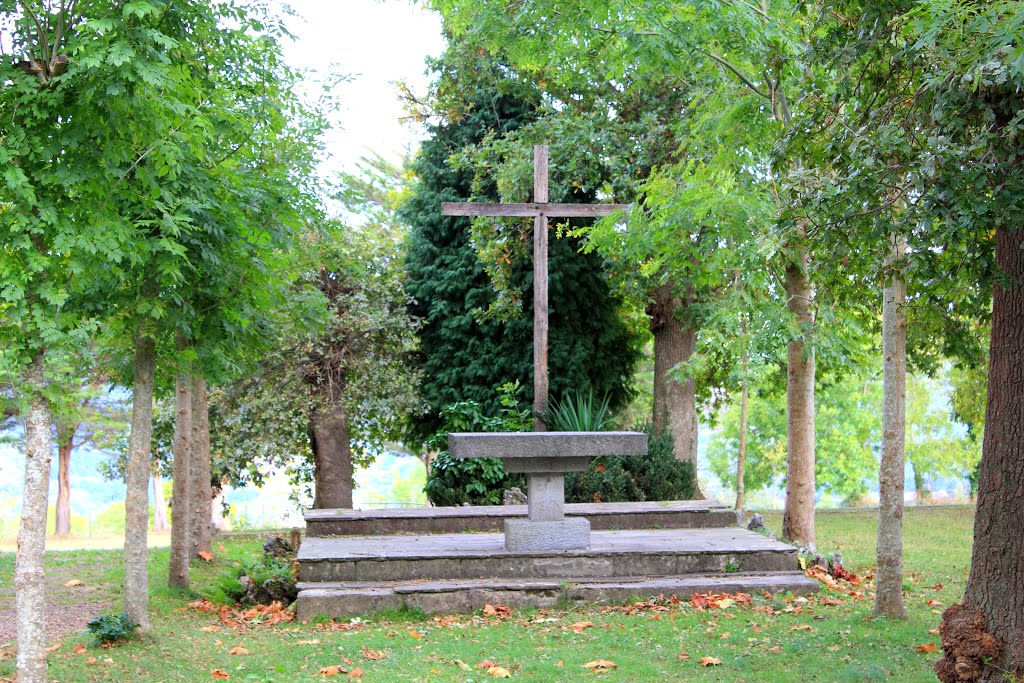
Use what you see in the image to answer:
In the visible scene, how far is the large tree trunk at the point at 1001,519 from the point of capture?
6.19 meters

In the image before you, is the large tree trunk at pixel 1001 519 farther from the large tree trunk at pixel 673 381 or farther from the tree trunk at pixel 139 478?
the large tree trunk at pixel 673 381

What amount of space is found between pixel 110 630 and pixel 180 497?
359 centimetres

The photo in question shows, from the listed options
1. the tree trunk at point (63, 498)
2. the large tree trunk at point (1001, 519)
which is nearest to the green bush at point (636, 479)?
the large tree trunk at point (1001, 519)

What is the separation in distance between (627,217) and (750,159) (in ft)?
6.03

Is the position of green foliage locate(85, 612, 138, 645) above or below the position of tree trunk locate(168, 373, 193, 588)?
below

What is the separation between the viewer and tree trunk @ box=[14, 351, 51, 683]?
616 centimetres

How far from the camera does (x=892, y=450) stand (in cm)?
848

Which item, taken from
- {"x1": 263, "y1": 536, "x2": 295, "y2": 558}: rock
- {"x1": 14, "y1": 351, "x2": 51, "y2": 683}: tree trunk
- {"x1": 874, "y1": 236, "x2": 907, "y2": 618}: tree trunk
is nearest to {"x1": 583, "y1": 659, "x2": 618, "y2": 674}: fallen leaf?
{"x1": 874, "y1": 236, "x2": 907, "y2": 618}: tree trunk

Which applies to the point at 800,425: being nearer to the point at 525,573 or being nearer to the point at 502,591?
the point at 525,573

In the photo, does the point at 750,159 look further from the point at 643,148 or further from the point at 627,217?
the point at 643,148

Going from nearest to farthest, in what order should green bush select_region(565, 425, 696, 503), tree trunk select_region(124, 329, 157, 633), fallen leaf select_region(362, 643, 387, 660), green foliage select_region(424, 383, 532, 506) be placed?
fallen leaf select_region(362, 643, 387, 660), tree trunk select_region(124, 329, 157, 633), green foliage select_region(424, 383, 532, 506), green bush select_region(565, 425, 696, 503)

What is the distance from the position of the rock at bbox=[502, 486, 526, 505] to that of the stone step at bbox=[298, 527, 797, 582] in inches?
124

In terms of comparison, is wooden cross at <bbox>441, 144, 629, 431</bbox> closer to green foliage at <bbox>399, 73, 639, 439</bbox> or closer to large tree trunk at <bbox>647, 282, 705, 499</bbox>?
green foliage at <bbox>399, 73, 639, 439</bbox>

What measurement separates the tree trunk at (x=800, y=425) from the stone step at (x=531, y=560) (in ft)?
9.21
